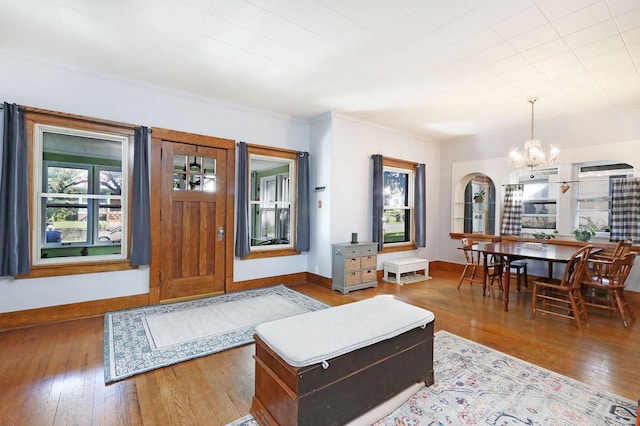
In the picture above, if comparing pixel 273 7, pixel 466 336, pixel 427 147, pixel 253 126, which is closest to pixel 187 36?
pixel 273 7

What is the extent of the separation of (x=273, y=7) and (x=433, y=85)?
2310 mm

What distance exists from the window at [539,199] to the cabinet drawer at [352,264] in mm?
3401

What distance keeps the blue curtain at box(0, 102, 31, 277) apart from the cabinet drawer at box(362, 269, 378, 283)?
4.28 metres

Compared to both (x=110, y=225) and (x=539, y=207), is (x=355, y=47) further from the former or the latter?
(x=539, y=207)

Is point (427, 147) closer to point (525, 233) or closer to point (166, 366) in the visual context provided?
point (525, 233)

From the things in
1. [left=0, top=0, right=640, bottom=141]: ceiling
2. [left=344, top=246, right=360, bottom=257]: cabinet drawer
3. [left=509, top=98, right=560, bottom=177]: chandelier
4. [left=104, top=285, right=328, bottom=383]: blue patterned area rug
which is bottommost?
[left=104, top=285, right=328, bottom=383]: blue patterned area rug

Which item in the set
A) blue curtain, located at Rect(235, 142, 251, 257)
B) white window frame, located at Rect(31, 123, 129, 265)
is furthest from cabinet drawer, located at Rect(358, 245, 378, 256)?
white window frame, located at Rect(31, 123, 129, 265)

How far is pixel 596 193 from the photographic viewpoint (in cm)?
485

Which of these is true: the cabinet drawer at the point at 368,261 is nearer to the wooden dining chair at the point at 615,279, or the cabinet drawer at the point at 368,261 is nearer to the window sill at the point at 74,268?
the wooden dining chair at the point at 615,279

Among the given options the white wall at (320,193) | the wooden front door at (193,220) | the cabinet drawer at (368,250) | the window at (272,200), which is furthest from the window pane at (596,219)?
the wooden front door at (193,220)

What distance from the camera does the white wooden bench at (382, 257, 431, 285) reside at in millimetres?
5402

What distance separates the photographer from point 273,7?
2367 mm

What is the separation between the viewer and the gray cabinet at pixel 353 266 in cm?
470

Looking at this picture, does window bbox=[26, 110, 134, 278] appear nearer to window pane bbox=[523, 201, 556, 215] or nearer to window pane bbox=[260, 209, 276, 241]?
window pane bbox=[260, 209, 276, 241]
